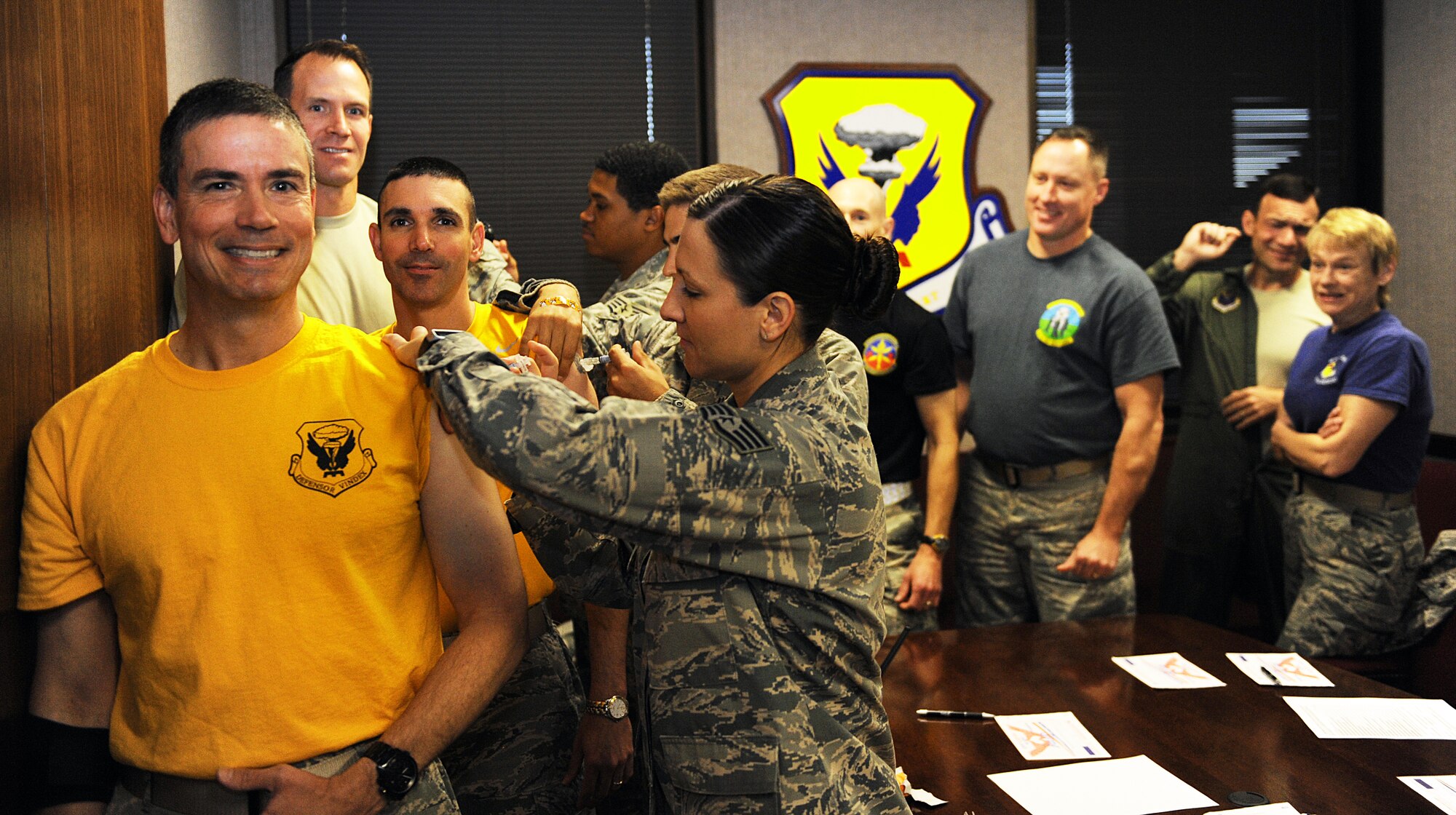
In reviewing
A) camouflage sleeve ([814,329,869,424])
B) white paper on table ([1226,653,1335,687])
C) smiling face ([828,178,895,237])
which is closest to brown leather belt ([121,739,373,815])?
camouflage sleeve ([814,329,869,424])

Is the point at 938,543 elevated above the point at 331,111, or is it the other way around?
the point at 331,111

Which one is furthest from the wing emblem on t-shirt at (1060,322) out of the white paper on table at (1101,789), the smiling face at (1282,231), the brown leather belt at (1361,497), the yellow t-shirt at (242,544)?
the yellow t-shirt at (242,544)

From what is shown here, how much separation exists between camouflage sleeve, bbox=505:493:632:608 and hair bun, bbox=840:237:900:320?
475 millimetres

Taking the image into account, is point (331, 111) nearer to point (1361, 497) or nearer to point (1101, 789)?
point (1101, 789)

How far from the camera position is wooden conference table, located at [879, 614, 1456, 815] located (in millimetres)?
1752

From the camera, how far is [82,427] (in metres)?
1.28

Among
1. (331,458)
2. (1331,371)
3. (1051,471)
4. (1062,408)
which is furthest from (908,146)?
(331,458)

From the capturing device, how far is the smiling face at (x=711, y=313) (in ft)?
4.42

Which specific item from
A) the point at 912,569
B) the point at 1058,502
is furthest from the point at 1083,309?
the point at 912,569

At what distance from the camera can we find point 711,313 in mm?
1354

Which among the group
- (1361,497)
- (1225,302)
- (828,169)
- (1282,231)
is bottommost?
(1361,497)

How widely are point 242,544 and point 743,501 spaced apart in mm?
576

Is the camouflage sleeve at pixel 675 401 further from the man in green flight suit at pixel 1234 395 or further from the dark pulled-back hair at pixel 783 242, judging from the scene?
the man in green flight suit at pixel 1234 395

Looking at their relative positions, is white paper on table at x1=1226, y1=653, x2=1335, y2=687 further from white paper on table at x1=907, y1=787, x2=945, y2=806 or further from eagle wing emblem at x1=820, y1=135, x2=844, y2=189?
eagle wing emblem at x1=820, y1=135, x2=844, y2=189
